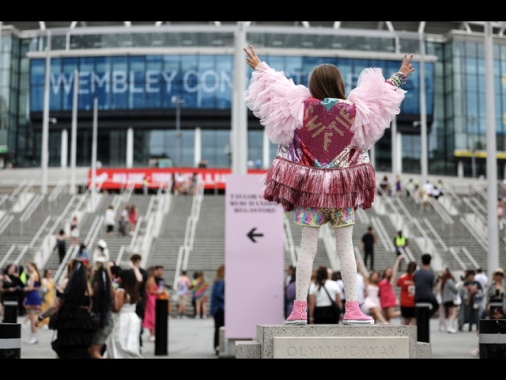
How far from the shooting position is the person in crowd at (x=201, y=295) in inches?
1081

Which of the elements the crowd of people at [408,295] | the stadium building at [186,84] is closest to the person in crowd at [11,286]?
the crowd of people at [408,295]

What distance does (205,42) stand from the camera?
243 feet

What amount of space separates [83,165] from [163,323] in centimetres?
6117

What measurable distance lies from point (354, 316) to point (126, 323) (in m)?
6.83

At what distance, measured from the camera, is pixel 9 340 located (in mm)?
7359

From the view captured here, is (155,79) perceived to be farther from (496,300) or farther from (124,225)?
(496,300)

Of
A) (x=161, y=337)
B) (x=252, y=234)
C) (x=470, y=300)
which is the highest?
(x=252, y=234)

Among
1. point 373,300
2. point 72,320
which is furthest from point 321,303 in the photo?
point 72,320

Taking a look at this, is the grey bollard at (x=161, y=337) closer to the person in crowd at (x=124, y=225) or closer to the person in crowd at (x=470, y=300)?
the person in crowd at (x=470, y=300)

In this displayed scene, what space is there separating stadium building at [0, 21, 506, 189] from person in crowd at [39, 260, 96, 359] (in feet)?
198

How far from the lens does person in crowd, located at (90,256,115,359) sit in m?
12.2

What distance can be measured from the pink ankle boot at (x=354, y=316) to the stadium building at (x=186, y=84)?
64.2 m

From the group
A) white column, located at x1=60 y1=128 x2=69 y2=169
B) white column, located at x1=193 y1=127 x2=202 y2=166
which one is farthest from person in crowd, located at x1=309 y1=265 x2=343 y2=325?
white column, located at x1=60 y1=128 x2=69 y2=169

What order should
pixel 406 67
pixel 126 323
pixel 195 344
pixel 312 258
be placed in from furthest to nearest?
1. pixel 195 344
2. pixel 126 323
3. pixel 406 67
4. pixel 312 258
